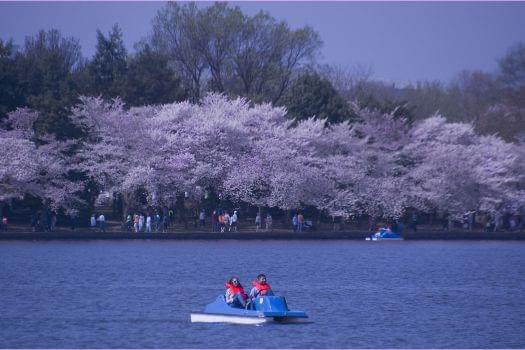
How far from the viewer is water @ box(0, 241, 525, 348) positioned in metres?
30.6

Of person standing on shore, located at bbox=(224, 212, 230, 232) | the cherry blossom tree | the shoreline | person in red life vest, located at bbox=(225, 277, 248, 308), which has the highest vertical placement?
the cherry blossom tree

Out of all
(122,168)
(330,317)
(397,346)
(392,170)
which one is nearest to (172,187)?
(122,168)

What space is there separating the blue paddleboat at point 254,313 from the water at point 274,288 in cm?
35

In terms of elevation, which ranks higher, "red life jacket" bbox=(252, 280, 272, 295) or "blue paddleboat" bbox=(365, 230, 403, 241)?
"blue paddleboat" bbox=(365, 230, 403, 241)

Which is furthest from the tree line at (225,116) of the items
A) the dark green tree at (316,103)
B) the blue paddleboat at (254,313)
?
the blue paddleboat at (254,313)

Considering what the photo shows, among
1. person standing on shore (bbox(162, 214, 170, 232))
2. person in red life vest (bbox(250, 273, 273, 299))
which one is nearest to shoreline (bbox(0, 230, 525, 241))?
person standing on shore (bbox(162, 214, 170, 232))

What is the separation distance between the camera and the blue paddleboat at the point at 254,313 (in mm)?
31391

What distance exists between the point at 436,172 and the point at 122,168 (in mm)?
22624

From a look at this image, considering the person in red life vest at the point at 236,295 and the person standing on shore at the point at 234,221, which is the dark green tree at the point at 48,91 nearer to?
the person standing on shore at the point at 234,221

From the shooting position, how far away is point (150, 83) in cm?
7956

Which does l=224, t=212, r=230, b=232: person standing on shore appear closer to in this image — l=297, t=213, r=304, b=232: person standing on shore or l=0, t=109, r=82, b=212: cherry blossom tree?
l=297, t=213, r=304, b=232: person standing on shore

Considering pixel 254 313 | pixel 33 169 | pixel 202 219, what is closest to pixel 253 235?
pixel 202 219

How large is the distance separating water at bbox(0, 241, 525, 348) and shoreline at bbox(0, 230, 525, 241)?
3.84 ft

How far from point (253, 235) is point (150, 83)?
697 inches
